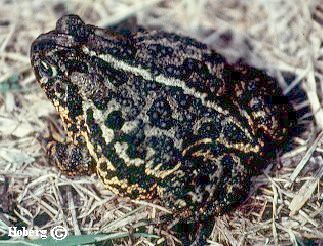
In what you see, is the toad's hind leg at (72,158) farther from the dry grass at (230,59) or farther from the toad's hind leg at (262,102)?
the toad's hind leg at (262,102)

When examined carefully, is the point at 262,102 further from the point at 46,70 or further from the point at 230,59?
the point at 46,70

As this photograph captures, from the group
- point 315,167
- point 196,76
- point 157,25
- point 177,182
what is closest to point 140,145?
point 177,182

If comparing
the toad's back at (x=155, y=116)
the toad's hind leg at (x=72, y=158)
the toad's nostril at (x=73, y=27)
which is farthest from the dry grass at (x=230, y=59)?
the toad's nostril at (x=73, y=27)

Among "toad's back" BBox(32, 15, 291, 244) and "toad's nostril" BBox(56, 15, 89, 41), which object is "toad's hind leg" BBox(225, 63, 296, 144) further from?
"toad's nostril" BBox(56, 15, 89, 41)

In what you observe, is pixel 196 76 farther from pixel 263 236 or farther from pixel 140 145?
pixel 263 236

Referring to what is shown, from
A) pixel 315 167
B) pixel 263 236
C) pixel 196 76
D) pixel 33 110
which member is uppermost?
pixel 196 76

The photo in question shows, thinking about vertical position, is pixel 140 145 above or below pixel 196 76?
below
